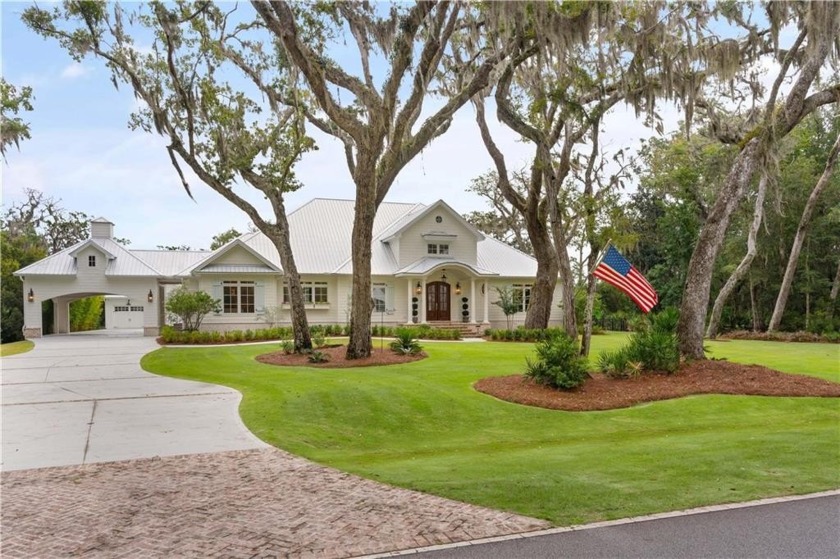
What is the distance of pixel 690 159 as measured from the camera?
28.2 meters

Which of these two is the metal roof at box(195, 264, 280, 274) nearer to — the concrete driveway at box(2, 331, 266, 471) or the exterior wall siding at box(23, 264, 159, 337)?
the exterior wall siding at box(23, 264, 159, 337)

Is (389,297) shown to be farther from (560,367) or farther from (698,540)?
(698,540)

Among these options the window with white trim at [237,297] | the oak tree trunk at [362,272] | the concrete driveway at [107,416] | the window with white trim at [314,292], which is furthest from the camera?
the window with white trim at [314,292]

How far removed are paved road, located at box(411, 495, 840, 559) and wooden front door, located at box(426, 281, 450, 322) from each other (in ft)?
76.5

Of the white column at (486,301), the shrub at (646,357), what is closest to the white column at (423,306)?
the white column at (486,301)

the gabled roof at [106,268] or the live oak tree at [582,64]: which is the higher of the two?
the live oak tree at [582,64]

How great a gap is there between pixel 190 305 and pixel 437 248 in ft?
40.3

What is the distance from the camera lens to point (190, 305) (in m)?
23.2

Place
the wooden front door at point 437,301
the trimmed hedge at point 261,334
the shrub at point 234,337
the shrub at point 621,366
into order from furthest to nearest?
the wooden front door at point 437,301, the shrub at point 234,337, the trimmed hedge at point 261,334, the shrub at point 621,366

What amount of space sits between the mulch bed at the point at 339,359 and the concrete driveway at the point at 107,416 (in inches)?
125

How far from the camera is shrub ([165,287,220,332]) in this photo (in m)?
23.2

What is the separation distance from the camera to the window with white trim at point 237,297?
25.8m

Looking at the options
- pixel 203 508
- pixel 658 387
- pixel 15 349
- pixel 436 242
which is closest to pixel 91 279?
pixel 15 349

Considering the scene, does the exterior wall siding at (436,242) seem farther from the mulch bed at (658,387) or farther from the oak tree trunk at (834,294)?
the oak tree trunk at (834,294)
